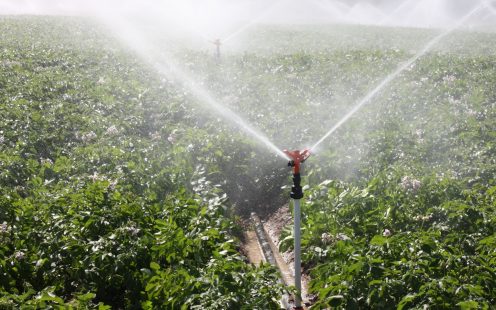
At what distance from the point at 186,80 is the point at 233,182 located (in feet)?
18.4

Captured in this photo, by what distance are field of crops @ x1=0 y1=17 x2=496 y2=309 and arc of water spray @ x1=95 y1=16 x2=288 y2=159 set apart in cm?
23

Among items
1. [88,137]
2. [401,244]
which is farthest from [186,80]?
[401,244]

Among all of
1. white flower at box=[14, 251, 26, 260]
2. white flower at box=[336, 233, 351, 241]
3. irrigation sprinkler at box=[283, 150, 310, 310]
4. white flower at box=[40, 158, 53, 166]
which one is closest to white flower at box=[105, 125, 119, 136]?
white flower at box=[40, 158, 53, 166]

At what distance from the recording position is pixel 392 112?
10352mm

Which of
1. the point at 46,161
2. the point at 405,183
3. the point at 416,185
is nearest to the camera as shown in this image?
the point at 416,185

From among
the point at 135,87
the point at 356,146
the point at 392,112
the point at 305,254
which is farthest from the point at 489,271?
the point at 135,87

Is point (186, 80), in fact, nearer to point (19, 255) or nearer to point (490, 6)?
point (19, 255)

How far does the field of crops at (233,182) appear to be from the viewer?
493 cm

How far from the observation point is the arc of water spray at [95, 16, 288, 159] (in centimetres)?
1015

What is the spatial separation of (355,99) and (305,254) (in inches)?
242

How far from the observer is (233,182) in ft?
29.9

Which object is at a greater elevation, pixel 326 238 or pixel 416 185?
pixel 416 185

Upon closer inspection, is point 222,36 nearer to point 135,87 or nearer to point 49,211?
point 135,87

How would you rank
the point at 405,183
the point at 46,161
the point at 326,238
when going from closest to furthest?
the point at 326,238, the point at 405,183, the point at 46,161
